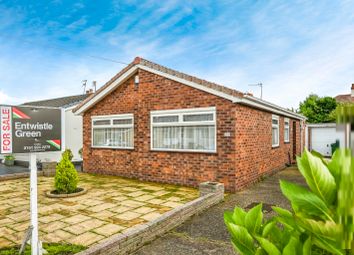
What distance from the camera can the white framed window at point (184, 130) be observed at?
8609mm

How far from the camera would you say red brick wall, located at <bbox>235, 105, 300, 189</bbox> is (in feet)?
27.3

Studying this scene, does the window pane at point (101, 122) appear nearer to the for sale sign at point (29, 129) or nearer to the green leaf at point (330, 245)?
the for sale sign at point (29, 129)

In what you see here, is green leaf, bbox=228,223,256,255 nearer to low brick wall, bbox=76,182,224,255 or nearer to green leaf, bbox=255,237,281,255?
green leaf, bbox=255,237,281,255

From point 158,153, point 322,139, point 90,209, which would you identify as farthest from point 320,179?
point 322,139

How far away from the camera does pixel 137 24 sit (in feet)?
47.3

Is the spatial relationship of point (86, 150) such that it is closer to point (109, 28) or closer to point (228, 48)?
point (109, 28)

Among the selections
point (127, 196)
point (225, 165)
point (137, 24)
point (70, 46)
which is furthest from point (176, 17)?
point (127, 196)

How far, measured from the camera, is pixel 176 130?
9.33 meters

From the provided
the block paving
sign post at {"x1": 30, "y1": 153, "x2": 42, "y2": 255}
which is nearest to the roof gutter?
the block paving

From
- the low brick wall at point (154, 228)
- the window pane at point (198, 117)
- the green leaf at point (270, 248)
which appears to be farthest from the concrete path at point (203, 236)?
the green leaf at point (270, 248)

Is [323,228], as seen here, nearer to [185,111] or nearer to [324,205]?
[324,205]

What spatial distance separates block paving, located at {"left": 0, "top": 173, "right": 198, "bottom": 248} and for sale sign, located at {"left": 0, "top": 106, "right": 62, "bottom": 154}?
5.93 ft

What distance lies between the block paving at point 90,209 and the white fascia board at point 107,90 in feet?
12.6

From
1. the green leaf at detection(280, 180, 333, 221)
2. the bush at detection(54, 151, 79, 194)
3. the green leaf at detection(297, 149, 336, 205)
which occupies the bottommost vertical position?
the bush at detection(54, 151, 79, 194)
